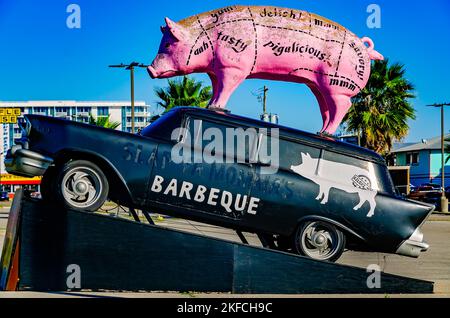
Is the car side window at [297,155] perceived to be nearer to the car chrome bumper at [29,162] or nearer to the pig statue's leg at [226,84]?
the pig statue's leg at [226,84]

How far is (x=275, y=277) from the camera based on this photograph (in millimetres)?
7086

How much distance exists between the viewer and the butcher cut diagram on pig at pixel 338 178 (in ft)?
23.8

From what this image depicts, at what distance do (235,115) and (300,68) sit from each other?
1.65 metres

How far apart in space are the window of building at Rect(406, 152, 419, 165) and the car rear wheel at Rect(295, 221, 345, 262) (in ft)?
198

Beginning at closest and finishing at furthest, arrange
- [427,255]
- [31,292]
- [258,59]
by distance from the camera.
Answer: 1. [31,292]
2. [258,59]
3. [427,255]

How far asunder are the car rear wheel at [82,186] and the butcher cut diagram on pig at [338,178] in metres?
2.33

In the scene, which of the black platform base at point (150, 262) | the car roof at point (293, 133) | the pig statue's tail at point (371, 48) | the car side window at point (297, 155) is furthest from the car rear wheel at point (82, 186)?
the pig statue's tail at point (371, 48)

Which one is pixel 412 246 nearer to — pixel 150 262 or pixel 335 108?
pixel 335 108

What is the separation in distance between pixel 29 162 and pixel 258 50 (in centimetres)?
355

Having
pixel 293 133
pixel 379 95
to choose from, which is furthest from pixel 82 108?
pixel 293 133

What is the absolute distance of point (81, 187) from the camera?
22.1 ft

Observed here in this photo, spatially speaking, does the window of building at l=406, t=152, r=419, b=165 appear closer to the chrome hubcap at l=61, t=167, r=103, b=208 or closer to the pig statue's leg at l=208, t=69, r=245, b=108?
the pig statue's leg at l=208, t=69, r=245, b=108
